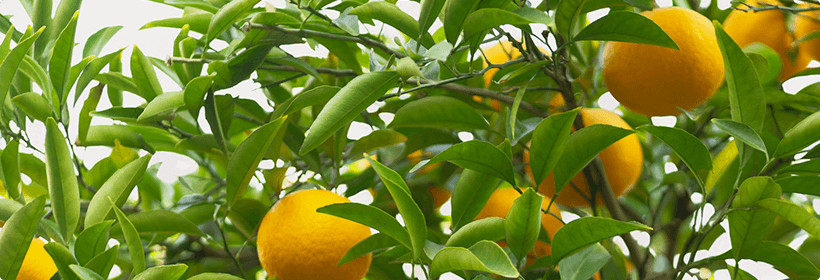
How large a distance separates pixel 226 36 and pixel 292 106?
34cm

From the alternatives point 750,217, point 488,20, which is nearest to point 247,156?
point 488,20

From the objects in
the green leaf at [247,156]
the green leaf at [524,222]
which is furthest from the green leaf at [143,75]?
the green leaf at [524,222]

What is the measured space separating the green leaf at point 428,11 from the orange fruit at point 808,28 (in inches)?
25.1

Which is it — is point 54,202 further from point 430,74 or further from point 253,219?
point 430,74

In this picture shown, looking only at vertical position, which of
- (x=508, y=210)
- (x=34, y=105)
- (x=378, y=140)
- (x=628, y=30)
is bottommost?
(x=508, y=210)

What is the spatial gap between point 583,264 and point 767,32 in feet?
1.75

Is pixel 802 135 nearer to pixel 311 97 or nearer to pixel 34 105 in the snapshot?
pixel 311 97

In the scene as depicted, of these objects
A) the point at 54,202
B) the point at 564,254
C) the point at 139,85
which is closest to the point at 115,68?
the point at 139,85

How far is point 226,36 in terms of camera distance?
3.21 ft

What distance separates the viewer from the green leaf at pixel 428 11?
2.03 ft

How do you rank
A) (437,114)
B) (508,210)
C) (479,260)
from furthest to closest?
(508,210) → (437,114) → (479,260)

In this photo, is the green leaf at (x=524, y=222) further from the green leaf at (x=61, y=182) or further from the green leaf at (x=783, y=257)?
the green leaf at (x=61, y=182)

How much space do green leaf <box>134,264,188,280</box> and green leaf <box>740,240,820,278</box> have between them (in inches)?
24.1

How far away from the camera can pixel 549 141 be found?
620 mm
